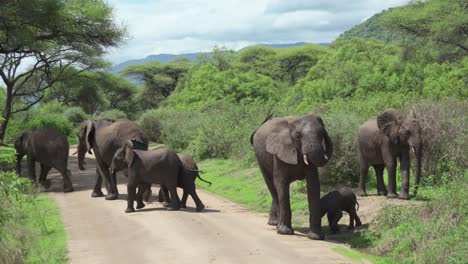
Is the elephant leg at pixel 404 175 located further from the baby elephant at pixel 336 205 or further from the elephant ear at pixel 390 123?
the baby elephant at pixel 336 205

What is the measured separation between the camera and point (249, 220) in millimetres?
13359

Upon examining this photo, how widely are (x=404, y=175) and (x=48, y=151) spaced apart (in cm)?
1115

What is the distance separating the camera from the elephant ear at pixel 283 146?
11.0m

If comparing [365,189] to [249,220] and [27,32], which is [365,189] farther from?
[27,32]

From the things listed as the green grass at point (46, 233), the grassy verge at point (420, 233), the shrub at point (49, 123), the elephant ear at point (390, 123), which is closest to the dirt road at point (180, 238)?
the green grass at point (46, 233)

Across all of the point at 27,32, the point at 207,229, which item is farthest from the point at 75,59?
the point at 207,229

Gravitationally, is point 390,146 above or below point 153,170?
above

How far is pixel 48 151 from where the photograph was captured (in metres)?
19.0

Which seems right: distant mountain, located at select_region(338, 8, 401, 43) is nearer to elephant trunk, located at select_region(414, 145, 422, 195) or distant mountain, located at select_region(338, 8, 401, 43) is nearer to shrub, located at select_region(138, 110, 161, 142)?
shrub, located at select_region(138, 110, 161, 142)

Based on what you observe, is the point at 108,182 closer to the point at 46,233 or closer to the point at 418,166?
the point at 46,233

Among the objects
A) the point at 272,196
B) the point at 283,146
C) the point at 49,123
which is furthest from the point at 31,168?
the point at 49,123

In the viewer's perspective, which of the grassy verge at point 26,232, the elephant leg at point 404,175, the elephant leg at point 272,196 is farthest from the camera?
the elephant leg at point 404,175

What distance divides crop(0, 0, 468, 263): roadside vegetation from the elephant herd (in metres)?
0.87

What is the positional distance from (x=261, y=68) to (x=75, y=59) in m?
35.9
